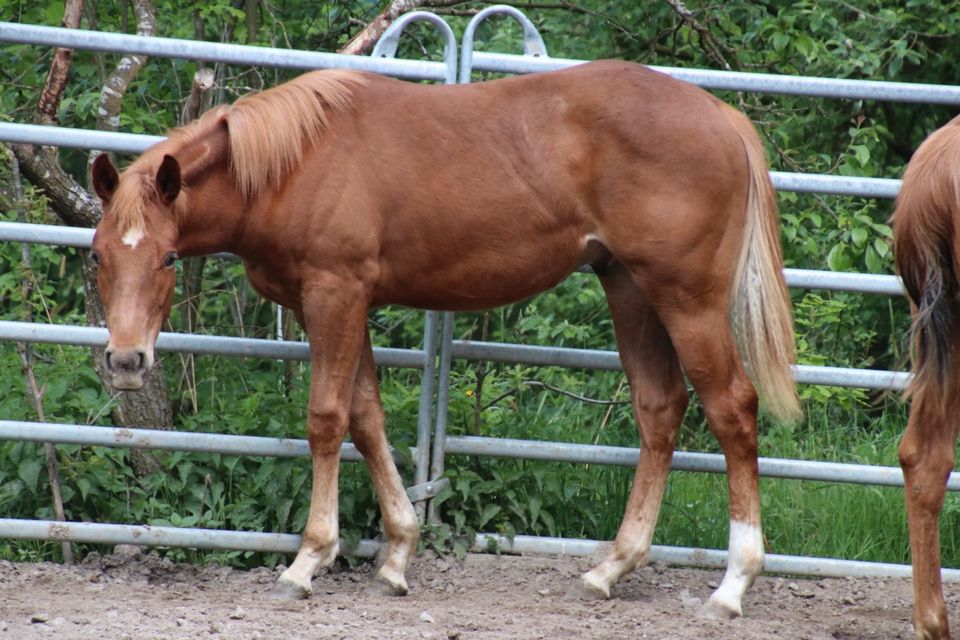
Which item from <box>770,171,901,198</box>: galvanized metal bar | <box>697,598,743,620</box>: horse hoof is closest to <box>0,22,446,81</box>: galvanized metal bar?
<box>770,171,901,198</box>: galvanized metal bar

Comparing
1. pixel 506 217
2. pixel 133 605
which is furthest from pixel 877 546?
pixel 133 605

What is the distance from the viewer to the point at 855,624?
4098 millimetres

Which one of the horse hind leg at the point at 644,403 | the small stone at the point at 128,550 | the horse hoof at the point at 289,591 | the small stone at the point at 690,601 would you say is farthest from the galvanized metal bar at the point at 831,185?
the small stone at the point at 128,550

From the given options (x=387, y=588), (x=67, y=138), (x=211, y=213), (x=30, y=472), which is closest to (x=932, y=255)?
(x=387, y=588)

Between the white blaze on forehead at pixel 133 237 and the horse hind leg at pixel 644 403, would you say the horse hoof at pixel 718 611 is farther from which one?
the white blaze on forehead at pixel 133 237

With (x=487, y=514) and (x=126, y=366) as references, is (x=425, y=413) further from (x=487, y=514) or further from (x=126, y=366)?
(x=126, y=366)

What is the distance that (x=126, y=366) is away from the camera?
377cm

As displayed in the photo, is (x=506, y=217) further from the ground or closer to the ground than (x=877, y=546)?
Answer: further from the ground

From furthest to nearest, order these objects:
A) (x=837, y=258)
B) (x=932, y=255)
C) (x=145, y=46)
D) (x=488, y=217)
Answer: (x=837, y=258) < (x=145, y=46) < (x=488, y=217) < (x=932, y=255)

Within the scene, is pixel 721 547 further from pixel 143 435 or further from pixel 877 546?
pixel 143 435

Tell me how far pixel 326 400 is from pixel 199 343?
676mm

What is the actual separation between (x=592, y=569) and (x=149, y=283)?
1860mm

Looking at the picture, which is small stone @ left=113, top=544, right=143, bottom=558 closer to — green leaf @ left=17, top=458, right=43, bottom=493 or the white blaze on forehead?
green leaf @ left=17, top=458, right=43, bottom=493

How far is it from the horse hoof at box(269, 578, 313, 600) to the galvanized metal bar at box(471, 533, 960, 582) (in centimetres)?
76
